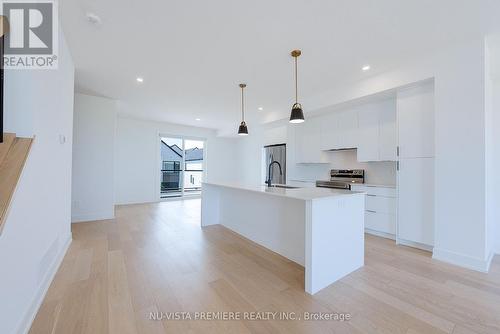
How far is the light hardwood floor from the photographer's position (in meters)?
1.49

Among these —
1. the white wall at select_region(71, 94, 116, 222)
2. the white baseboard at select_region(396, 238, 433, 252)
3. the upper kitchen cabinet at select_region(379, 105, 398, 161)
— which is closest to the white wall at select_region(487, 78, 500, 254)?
the white baseboard at select_region(396, 238, 433, 252)

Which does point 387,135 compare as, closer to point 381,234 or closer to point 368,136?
point 368,136

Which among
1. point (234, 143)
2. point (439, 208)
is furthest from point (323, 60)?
point (234, 143)

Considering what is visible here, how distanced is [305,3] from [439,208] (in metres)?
2.84

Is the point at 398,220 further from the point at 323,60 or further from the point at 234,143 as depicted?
the point at 234,143

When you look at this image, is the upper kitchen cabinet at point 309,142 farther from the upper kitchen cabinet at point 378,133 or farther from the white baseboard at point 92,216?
the white baseboard at point 92,216

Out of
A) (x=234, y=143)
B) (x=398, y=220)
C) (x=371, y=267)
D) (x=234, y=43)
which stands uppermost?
(x=234, y=43)

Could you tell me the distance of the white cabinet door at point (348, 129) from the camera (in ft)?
13.1

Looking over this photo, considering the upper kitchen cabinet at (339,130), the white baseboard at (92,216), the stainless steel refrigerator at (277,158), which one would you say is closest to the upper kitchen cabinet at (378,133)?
the upper kitchen cabinet at (339,130)

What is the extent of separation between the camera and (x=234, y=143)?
8.44 metres

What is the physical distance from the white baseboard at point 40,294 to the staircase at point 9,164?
1.04m

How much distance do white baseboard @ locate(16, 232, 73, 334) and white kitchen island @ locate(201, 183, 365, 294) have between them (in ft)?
6.68

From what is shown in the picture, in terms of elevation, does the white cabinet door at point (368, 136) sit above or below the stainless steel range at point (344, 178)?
above

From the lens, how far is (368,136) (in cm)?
380
